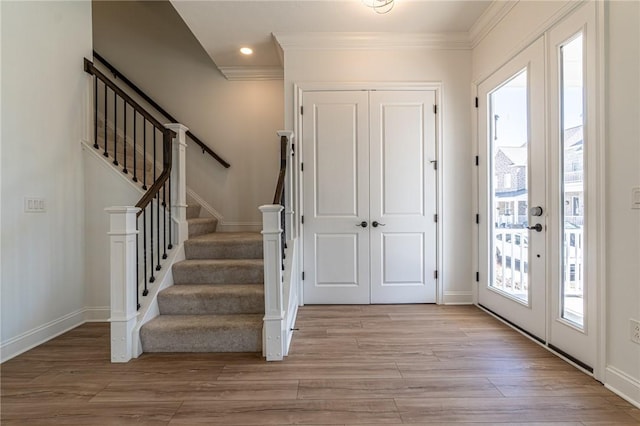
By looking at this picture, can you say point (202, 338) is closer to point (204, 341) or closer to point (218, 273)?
point (204, 341)

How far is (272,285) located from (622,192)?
7.17ft

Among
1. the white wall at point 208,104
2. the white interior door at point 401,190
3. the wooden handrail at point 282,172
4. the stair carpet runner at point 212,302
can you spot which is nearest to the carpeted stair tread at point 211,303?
the stair carpet runner at point 212,302

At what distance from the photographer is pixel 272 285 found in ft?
7.46

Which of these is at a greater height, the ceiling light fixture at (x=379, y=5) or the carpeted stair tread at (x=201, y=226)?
the ceiling light fixture at (x=379, y=5)

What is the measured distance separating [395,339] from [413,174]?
1728 mm

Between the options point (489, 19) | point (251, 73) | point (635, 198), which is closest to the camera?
point (635, 198)

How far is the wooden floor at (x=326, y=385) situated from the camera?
164cm

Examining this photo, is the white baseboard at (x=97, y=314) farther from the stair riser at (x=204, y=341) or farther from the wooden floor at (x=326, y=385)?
the stair riser at (x=204, y=341)

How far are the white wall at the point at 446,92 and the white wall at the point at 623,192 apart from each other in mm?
1586

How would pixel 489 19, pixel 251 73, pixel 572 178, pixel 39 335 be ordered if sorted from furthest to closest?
1. pixel 251 73
2. pixel 489 19
3. pixel 39 335
4. pixel 572 178

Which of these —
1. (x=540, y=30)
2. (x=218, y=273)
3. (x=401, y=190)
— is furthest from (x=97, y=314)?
(x=540, y=30)

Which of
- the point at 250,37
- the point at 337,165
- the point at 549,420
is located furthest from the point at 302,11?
the point at 549,420

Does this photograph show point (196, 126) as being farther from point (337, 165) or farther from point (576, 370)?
point (576, 370)

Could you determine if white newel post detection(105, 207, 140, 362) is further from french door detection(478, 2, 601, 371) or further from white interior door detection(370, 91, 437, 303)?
french door detection(478, 2, 601, 371)
